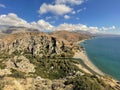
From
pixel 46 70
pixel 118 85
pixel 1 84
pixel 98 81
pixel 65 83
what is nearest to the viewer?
pixel 1 84

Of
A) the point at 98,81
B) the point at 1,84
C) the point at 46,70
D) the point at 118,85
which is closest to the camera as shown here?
the point at 1,84

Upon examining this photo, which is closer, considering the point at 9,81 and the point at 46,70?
the point at 9,81

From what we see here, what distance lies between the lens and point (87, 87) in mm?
90000

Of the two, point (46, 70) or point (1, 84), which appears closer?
point (1, 84)

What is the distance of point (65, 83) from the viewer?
93.9 m

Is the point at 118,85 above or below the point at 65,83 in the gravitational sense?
below

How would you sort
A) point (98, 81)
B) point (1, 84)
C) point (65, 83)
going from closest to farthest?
1. point (1, 84)
2. point (65, 83)
3. point (98, 81)

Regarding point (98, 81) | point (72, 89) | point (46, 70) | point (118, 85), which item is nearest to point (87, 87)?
point (72, 89)

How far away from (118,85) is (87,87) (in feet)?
105

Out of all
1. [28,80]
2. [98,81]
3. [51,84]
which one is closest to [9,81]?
[28,80]

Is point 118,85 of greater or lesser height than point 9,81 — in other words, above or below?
below

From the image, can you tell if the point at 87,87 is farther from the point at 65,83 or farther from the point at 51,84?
the point at 51,84

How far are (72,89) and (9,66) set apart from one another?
241 feet

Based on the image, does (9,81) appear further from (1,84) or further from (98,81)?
(98,81)
